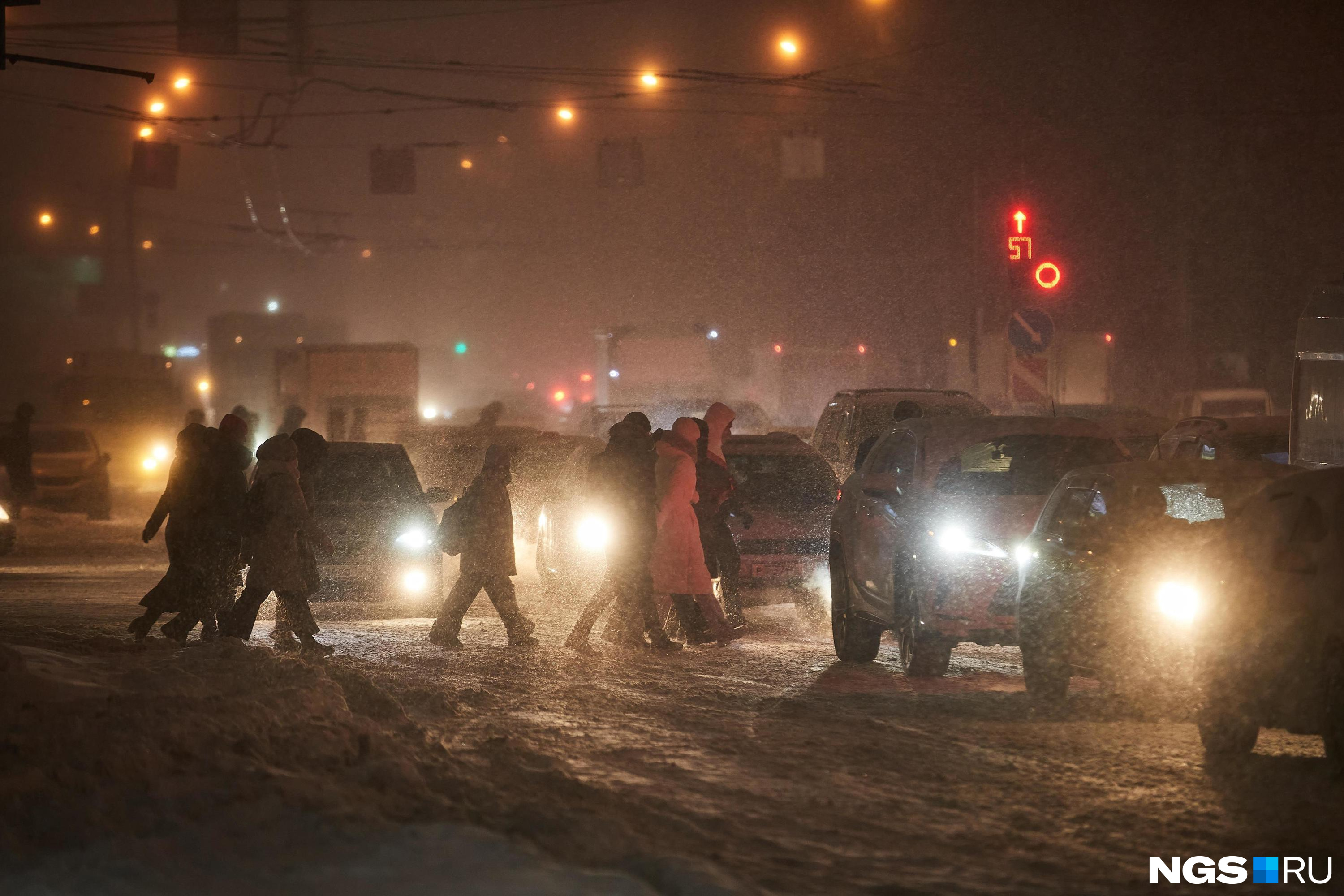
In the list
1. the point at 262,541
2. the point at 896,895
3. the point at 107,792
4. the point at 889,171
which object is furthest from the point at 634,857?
the point at 889,171

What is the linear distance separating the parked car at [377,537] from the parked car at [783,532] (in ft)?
8.65

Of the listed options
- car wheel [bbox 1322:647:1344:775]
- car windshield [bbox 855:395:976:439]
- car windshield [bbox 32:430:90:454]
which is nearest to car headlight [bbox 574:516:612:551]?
car windshield [bbox 855:395:976:439]

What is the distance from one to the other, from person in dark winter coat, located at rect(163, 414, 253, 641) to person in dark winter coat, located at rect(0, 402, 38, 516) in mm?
13429

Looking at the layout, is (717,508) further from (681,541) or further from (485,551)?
(485,551)

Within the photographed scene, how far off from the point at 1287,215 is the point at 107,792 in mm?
36002

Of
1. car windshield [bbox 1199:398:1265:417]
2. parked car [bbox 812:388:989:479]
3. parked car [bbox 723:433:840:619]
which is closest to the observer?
parked car [bbox 723:433:840:619]

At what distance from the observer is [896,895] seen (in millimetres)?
5414

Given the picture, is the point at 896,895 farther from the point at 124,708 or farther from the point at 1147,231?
the point at 1147,231

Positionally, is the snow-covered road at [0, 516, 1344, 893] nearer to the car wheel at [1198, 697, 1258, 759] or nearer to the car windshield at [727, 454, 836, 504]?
the car wheel at [1198, 697, 1258, 759]

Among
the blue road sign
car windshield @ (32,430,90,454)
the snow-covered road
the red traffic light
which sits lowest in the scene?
the snow-covered road

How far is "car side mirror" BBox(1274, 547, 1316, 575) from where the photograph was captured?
23.8 ft

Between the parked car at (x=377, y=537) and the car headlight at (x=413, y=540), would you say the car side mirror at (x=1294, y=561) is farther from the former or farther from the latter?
the car headlight at (x=413, y=540)

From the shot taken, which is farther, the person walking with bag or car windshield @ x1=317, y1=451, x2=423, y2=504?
car windshield @ x1=317, y1=451, x2=423, y2=504

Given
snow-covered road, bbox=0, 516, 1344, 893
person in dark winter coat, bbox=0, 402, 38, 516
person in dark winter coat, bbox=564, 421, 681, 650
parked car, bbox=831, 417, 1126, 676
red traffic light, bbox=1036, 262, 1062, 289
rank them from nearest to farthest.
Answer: snow-covered road, bbox=0, 516, 1344, 893 < parked car, bbox=831, 417, 1126, 676 < person in dark winter coat, bbox=564, 421, 681, 650 < red traffic light, bbox=1036, 262, 1062, 289 < person in dark winter coat, bbox=0, 402, 38, 516
